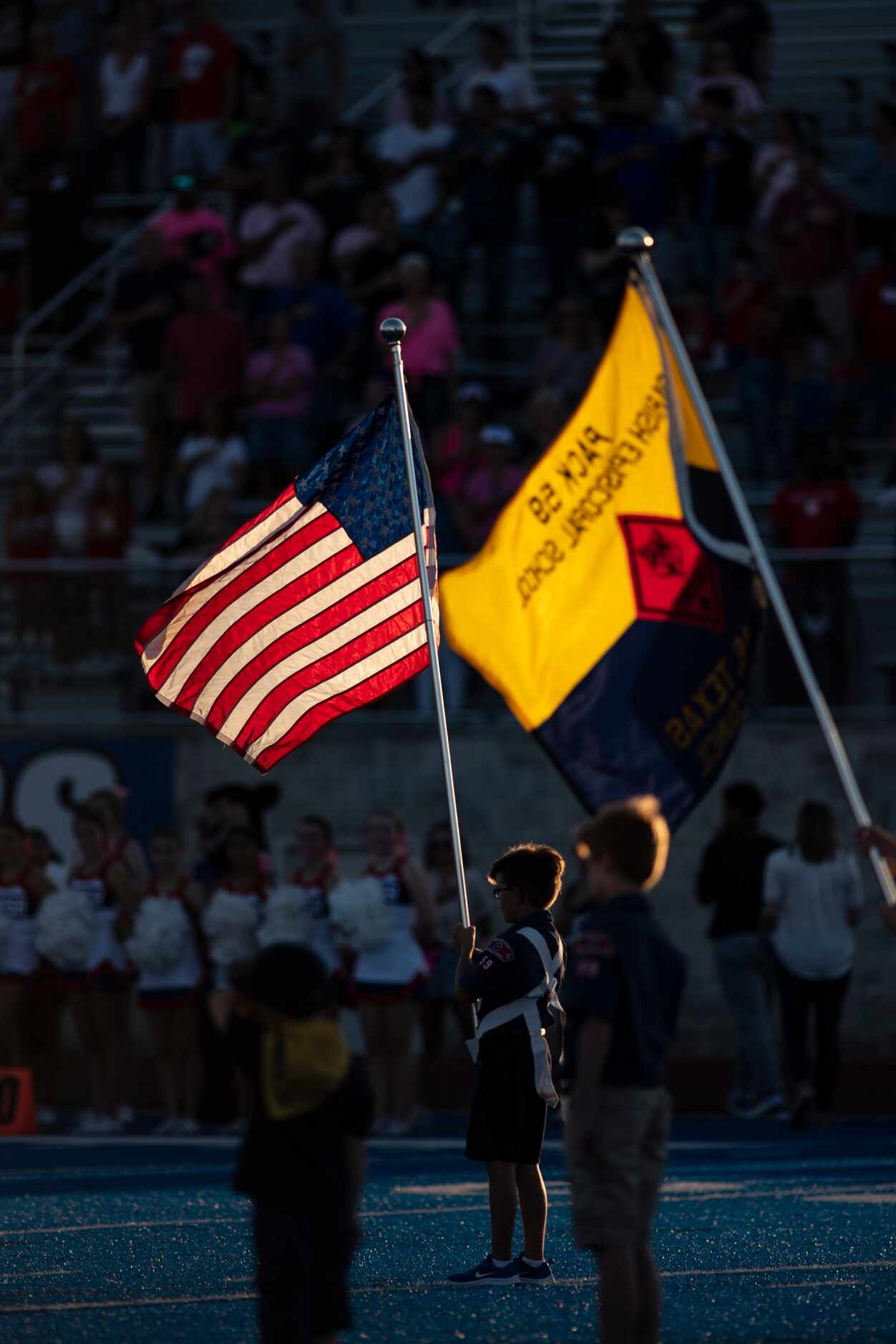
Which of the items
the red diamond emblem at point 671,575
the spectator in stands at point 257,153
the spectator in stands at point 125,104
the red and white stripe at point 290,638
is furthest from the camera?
the spectator in stands at point 125,104

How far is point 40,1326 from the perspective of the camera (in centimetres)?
822

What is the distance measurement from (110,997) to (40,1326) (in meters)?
7.92

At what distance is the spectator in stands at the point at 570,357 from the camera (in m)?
19.2

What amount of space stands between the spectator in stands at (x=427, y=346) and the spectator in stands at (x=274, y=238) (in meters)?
1.90

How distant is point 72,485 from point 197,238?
3249mm

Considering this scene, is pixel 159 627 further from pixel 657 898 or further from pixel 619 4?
pixel 619 4

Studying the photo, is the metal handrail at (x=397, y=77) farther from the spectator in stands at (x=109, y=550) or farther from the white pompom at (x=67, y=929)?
the white pompom at (x=67, y=929)

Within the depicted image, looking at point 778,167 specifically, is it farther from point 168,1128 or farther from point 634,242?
point 634,242

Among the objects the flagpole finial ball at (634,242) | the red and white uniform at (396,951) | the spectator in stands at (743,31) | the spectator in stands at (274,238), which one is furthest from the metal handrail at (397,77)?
the flagpole finial ball at (634,242)

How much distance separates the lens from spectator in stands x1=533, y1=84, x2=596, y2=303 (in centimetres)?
2050

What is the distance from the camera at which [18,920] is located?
1623 cm

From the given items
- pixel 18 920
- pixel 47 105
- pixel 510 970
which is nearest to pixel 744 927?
pixel 18 920

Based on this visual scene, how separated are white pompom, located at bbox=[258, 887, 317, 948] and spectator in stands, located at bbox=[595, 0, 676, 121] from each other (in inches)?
320

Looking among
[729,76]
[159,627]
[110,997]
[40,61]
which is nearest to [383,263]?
[729,76]
